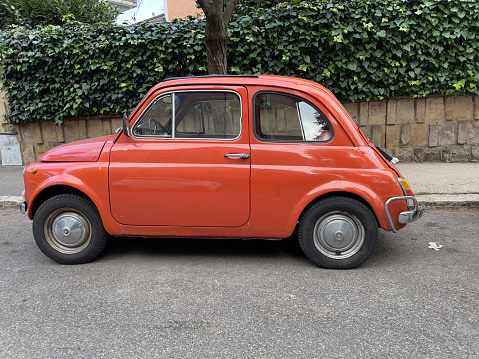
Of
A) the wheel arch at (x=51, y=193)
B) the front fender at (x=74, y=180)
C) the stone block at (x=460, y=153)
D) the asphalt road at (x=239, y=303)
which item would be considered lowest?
the asphalt road at (x=239, y=303)

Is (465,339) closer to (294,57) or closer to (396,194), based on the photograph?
(396,194)

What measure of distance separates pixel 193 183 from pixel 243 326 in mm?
1466

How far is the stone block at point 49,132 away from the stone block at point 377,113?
272 inches

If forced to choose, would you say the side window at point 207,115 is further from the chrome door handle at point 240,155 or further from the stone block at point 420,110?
the stone block at point 420,110

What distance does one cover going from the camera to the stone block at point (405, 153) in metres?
8.18

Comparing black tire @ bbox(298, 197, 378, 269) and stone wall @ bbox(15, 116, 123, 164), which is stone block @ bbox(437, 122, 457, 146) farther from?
stone wall @ bbox(15, 116, 123, 164)

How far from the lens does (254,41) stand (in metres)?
7.66

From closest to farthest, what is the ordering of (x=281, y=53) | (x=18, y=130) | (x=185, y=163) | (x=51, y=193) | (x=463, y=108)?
(x=185, y=163) → (x=51, y=193) → (x=281, y=53) → (x=463, y=108) → (x=18, y=130)

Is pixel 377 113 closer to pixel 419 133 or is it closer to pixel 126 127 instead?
pixel 419 133

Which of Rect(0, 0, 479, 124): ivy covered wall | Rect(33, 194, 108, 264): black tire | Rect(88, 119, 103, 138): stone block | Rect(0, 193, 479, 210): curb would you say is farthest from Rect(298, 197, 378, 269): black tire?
Rect(88, 119, 103, 138): stone block

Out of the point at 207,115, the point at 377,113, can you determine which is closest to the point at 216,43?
the point at 207,115

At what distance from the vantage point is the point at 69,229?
3.93m

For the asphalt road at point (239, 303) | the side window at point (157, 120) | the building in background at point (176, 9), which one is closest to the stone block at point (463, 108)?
the asphalt road at point (239, 303)

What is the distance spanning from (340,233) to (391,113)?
5210 mm
